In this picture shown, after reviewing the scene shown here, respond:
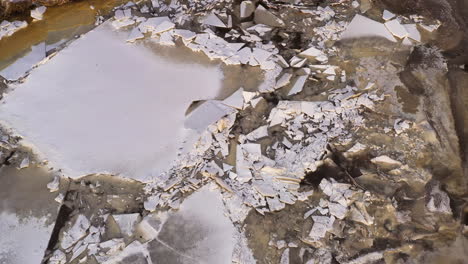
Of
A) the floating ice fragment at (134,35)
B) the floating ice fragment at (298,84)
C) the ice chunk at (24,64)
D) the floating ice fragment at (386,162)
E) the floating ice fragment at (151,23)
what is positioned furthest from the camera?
the floating ice fragment at (151,23)

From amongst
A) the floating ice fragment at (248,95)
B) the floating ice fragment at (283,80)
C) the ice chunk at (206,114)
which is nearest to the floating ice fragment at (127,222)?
the ice chunk at (206,114)

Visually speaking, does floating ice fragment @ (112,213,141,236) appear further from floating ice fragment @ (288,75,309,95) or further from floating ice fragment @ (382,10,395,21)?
floating ice fragment @ (382,10,395,21)

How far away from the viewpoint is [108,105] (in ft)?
11.1

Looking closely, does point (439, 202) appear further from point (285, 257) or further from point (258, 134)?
point (258, 134)

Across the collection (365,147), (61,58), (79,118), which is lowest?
(365,147)

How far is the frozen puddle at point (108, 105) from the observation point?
3133 millimetres

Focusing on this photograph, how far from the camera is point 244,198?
9.64ft

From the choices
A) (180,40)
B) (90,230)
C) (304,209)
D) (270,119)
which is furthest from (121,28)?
(304,209)

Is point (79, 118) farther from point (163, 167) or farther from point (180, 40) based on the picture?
point (180, 40)

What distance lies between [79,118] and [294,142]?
1.81 meters

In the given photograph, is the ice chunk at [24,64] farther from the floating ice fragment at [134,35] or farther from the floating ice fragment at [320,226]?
the floating ice fragment at [320,226]

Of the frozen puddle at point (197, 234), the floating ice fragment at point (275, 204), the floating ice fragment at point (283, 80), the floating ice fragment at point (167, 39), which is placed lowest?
the frozen puddle at point (197, 234)

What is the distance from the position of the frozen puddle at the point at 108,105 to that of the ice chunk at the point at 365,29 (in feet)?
4.55

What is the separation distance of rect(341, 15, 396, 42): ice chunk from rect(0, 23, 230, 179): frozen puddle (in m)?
1.39
